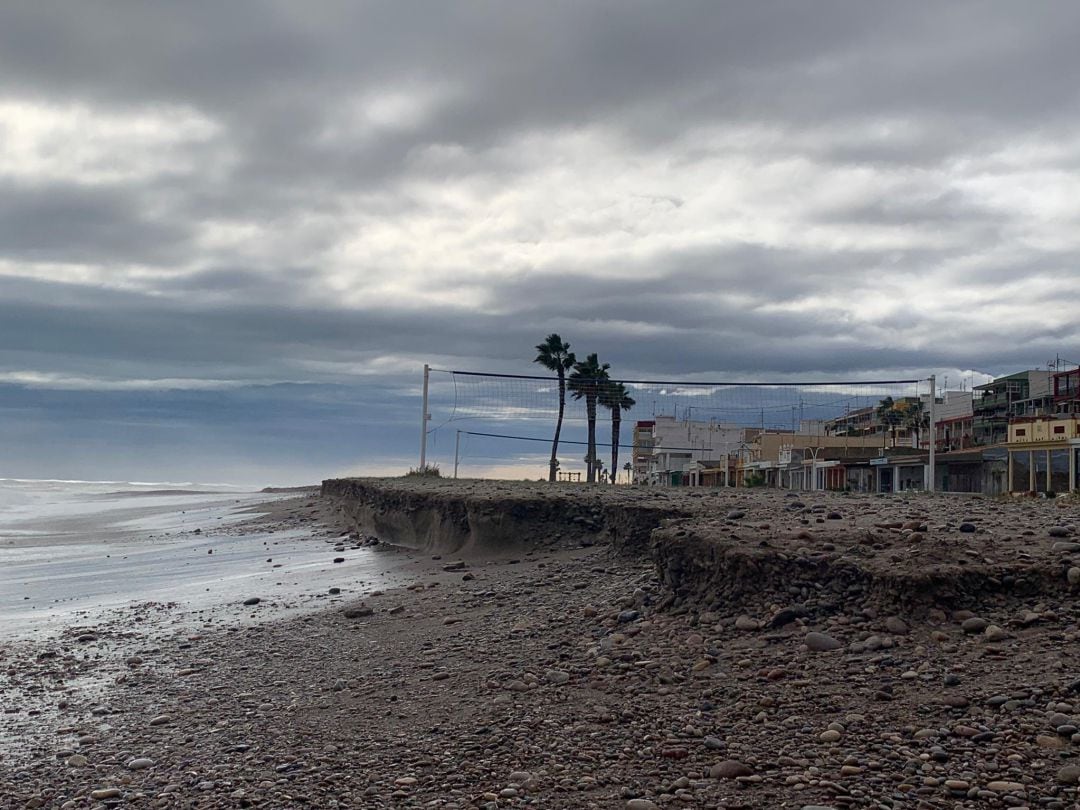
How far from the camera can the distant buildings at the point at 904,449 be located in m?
38.0

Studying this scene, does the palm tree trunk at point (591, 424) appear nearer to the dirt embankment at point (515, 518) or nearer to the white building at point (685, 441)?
the dirt embankment at point (515, 518)

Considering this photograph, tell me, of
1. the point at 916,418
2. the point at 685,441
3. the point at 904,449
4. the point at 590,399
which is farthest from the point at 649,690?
the point at 916,418

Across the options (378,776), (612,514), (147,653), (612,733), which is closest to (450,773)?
(378,776)

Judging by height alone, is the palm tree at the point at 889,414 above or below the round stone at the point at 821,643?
above

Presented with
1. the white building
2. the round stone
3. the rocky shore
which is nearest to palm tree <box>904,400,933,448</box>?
the white building

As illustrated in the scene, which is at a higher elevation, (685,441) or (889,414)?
(889,414)

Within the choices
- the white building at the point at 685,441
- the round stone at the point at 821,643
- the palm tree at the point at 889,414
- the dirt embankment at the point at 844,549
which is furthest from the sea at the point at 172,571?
the palm tree at the point at 889,414

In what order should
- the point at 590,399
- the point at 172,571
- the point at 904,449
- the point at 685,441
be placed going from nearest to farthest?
the point at 172,571 < the point at 590,399 < the point at 904,449 < the point at 685,441

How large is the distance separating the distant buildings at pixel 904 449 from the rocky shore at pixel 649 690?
46.2 feet

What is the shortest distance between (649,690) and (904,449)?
152 feet

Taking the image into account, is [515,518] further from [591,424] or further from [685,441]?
[685,441]

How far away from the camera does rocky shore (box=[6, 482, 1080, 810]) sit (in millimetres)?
4301

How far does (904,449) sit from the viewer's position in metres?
48.4

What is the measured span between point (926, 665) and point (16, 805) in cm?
462
